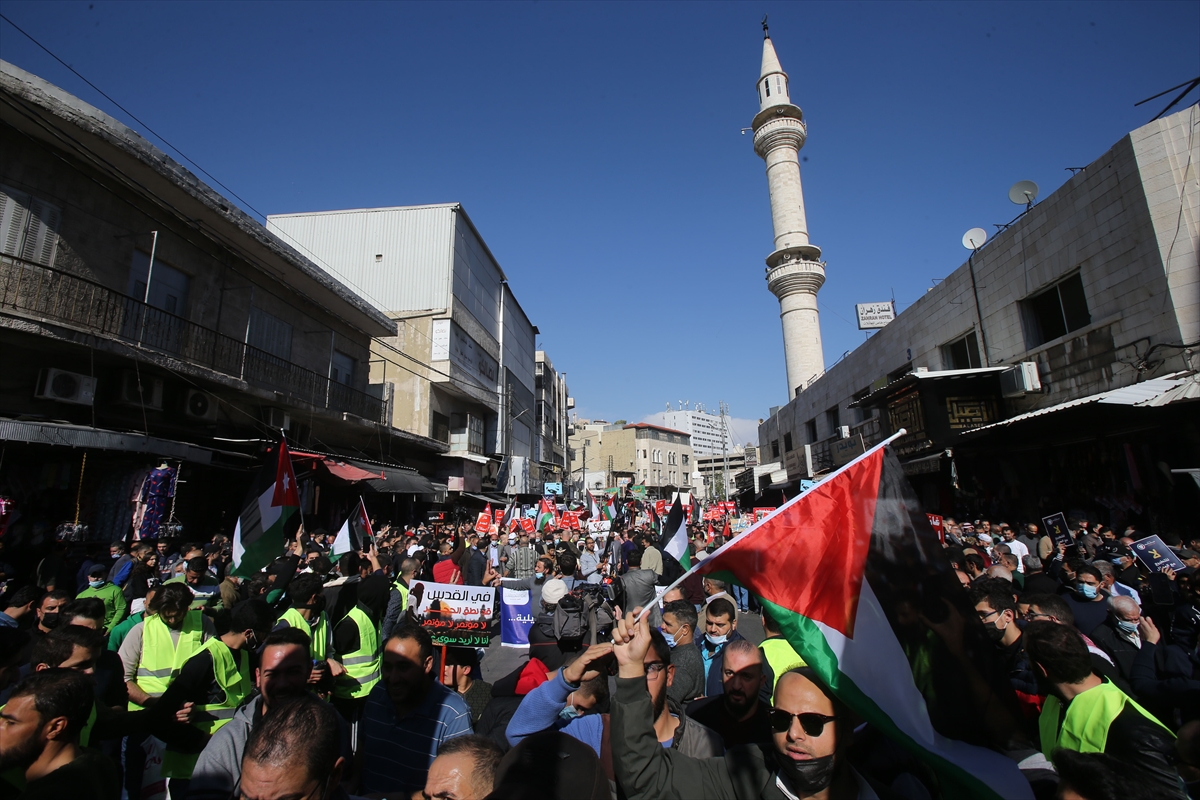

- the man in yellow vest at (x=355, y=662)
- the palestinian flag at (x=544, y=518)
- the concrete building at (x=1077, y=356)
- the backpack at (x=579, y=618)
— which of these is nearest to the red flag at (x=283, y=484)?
the man in yellow vest at (x=355, y=662)

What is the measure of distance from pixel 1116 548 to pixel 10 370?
17001 mm

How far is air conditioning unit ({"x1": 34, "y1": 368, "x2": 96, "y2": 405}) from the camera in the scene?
10242 millimetres

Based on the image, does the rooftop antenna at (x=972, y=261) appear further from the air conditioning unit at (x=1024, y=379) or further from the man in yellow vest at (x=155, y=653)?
the man in yellow vest at (x=155, y=653)

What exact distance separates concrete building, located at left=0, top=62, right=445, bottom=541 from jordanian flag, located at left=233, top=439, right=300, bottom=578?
5.07 metres

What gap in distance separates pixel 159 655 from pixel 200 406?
417 inches

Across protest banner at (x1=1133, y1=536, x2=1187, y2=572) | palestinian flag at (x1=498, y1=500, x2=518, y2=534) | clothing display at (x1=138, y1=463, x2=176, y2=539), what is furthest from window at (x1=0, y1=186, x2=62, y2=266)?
protest banner at (x1=1133, y1=536, x2=1187, y2=572)

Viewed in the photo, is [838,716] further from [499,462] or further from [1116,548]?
[499,462]

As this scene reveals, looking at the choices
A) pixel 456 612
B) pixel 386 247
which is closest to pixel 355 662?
pixel 456 612

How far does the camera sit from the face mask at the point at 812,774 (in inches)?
85.4

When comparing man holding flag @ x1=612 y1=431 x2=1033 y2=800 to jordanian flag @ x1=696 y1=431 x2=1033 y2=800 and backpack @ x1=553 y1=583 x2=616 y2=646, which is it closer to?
jordanian flag @ x1=696 y1=431 x2=1033 y2=800

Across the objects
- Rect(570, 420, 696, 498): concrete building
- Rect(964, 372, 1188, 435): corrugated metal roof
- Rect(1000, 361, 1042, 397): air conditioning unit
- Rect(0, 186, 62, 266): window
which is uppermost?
Rect(570, 420, 696, 498): concrete building

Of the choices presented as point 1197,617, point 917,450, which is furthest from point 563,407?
point 1197,617

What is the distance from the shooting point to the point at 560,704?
107 inches

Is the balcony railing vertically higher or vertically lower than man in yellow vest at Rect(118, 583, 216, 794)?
higher
